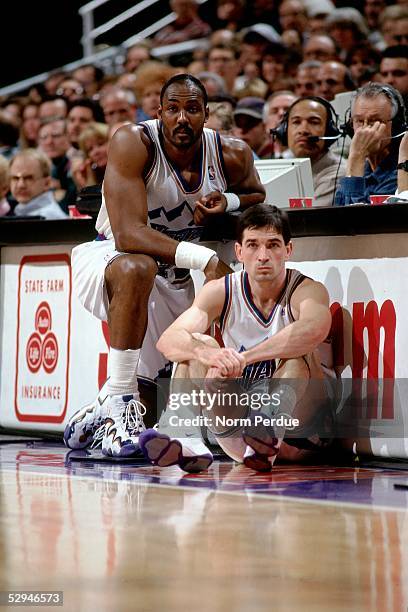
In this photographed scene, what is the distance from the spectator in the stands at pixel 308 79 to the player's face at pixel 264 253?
12.9 feet

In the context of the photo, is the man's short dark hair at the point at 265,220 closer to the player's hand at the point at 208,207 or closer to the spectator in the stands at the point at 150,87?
the player's hand at the point at 208,207

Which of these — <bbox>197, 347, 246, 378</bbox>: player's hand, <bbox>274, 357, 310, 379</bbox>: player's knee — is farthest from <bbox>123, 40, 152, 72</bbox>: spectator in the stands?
<bbox>197, 347, 246, 378</bbox>: player's hand

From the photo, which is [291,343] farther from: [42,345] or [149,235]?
[42,345]

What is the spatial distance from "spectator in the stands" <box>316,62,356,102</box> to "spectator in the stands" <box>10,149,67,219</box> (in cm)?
202

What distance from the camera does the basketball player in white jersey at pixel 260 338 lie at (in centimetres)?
455

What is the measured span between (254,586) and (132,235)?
8.89 ft

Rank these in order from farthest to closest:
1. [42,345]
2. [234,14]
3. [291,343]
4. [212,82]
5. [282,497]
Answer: [234,14]
[212,82]
[42,345]
[291,343]
[282,497]

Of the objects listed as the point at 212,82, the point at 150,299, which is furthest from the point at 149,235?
the point at 212,82

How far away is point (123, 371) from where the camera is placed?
507 centimetres

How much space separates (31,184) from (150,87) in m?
1.36

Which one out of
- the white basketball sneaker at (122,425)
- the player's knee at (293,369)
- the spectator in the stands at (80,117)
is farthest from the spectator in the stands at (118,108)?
the player's knee at (293,369)

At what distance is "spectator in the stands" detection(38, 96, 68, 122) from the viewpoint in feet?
36.1

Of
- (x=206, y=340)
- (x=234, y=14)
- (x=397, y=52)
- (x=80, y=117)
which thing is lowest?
(x=206, y=340)

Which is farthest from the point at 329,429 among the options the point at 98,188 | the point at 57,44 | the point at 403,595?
the point at 57,44
